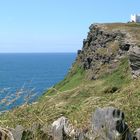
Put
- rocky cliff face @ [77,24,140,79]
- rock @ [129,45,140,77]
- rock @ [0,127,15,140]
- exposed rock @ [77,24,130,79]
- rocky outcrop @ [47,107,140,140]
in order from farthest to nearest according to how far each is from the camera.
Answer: exposed rock @ [77,24,130,79] → rocky cliff face @ [77,24,140,79] → rock @ [129,45,140,77] → rocky outcrop @ [47,107,140,140] → rock @ [0,127,15,140]

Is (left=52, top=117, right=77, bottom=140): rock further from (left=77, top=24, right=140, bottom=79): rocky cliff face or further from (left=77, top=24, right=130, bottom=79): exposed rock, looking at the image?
(left=77, top=24, right=130, bottom=79): exposed rock

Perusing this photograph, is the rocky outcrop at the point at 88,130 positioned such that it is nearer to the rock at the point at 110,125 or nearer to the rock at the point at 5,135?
the rock at the point at 110,125

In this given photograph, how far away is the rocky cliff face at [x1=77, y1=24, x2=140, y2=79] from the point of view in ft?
127

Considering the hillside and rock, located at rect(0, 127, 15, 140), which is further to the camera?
the hillside

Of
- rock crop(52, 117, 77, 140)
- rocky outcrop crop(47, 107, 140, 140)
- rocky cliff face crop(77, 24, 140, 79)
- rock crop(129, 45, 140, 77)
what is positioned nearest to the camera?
rocky outcrop crop(47, 107, 140, 140)

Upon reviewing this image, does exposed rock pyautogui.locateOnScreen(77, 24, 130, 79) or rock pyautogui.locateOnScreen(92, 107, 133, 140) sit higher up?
rock pyautogui.locateOnScreen(92, 107, 133, 140)

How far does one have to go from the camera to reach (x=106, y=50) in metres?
46.7

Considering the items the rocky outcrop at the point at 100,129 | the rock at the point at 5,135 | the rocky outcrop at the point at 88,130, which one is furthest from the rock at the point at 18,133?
the rock at the point at 5,135

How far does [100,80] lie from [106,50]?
7.81 m

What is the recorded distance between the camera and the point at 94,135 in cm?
730

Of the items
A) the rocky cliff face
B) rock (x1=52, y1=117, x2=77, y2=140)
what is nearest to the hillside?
the rocky cliff face

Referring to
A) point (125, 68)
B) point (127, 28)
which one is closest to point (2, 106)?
point (125, 68)

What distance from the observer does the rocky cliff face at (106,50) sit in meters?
38.7

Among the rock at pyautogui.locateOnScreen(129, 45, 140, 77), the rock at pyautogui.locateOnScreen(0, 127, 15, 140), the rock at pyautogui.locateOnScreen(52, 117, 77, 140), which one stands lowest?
the rock at pyautogui.locateOnScreen(129, 45, 140, 77)
